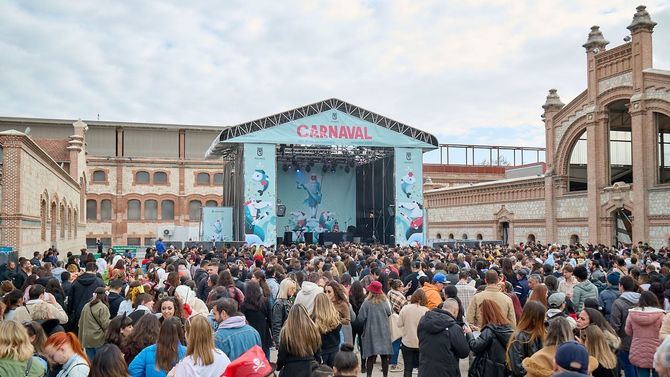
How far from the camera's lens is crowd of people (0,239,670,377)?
15.4 feet

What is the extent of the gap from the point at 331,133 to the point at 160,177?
74.9 ft

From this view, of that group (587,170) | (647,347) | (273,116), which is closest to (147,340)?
(647,347)

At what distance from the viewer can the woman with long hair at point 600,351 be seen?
210 inches

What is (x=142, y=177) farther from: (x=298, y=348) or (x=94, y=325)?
(x=298, y=348)

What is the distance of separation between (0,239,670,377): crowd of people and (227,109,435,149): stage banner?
19.4 m

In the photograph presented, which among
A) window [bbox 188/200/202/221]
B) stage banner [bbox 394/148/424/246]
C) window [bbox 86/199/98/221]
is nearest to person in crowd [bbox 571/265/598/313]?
stage banner [bbox 394/148/424/246]

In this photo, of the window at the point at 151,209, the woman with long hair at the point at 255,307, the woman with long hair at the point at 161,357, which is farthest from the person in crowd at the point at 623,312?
the window at the point at 151,209

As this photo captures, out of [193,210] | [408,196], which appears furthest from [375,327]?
[193,210]

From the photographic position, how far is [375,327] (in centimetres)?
848

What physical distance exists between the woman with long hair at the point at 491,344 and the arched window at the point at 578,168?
91.6 ft

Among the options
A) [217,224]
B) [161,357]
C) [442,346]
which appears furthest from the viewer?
[217,224]

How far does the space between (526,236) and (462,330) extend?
1163 inches

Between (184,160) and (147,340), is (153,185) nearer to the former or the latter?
(184,160)

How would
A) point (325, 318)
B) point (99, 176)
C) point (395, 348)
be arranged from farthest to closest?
1. point (99, 176)
2. point (395, 348)
3. point (325, 318)
